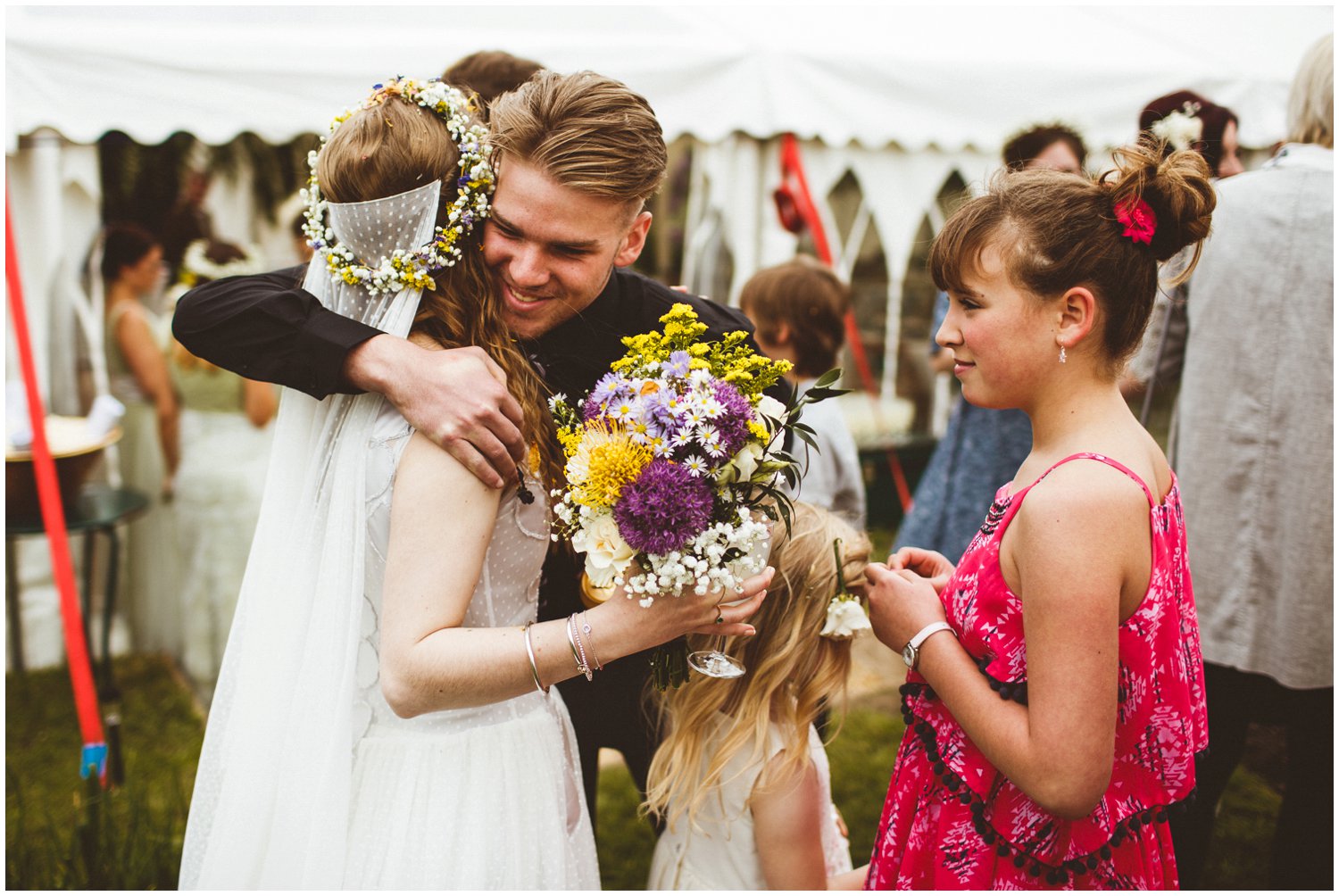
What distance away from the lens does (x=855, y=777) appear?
Answer: 13.6 feet

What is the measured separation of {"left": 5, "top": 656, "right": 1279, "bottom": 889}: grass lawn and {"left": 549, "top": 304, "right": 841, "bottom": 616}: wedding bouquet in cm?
233

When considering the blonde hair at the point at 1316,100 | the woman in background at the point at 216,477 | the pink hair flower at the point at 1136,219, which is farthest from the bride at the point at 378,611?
the woman in background at the point at 216,477

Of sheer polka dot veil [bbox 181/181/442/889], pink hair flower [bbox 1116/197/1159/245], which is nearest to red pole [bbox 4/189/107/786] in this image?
sheer polka dot veil [bbox 181/181/442/889]

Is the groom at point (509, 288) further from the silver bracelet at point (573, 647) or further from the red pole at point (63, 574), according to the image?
the red pole at point (63, 574)

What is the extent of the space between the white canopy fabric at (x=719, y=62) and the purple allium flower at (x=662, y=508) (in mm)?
3384

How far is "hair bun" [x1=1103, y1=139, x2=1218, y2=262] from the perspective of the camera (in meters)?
1.64

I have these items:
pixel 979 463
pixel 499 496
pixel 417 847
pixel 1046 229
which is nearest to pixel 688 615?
pixel 499 496

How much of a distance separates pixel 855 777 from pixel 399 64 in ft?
11.9

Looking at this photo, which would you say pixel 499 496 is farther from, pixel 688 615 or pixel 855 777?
pixel 855 777

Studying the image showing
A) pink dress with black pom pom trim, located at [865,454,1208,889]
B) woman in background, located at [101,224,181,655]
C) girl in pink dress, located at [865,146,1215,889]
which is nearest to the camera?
girl in pink dress, located at [865,146,1215,889]

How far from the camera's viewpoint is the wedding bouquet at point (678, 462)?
55.9 inches

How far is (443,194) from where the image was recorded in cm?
180

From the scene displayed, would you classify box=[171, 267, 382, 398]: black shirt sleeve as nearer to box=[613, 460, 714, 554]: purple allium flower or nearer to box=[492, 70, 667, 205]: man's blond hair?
box=[492, 70, 667, 205]: man's blond hair

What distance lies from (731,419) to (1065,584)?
1.92 ft
